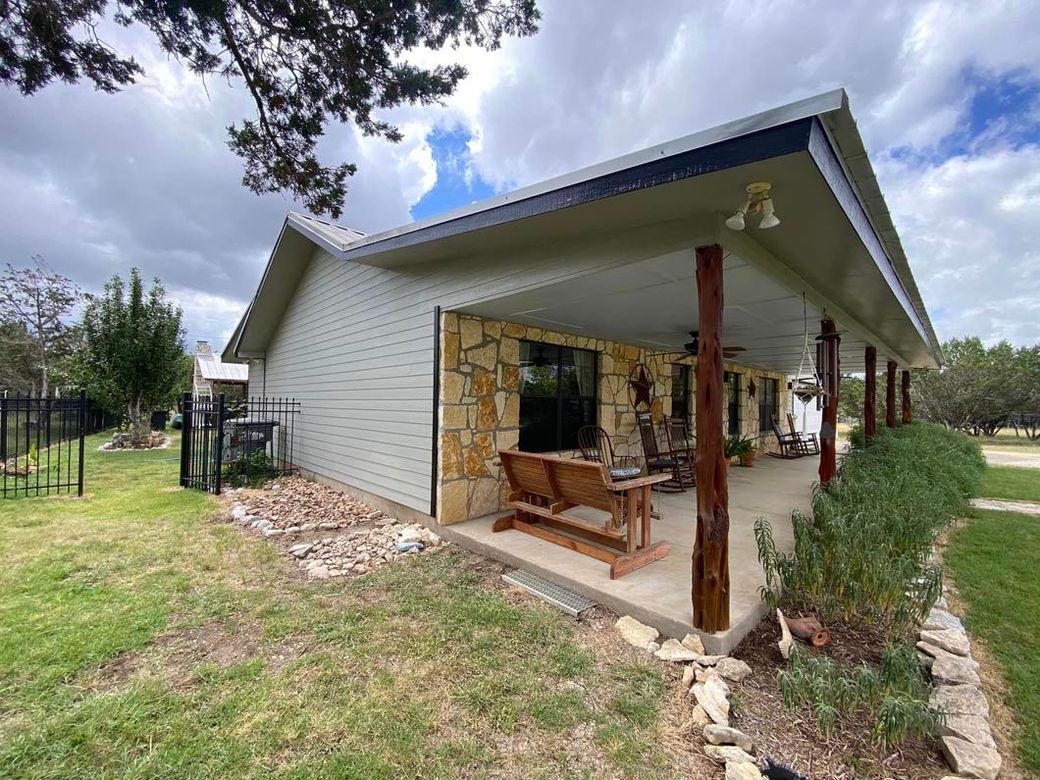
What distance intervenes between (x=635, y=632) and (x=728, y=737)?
88cm

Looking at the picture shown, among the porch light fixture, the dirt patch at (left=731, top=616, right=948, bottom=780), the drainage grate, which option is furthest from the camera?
the drainage grate

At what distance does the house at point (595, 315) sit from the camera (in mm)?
2334

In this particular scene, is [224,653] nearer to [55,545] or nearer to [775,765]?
[775,765]

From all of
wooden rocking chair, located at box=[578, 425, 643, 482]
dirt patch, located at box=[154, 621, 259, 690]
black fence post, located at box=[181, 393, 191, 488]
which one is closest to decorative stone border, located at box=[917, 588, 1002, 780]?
wooden rocking chair, located at box=[578, 425, 643, 482]

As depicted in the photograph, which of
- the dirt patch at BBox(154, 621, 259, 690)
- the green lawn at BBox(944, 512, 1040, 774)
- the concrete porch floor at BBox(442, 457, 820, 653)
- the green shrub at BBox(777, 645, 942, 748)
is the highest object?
the green shrub at BBox(777, 645, 942, 748)

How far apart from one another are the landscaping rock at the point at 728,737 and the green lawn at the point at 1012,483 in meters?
9.11

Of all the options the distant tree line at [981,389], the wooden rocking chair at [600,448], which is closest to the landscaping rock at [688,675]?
the wooden rocking chair at [600,448]

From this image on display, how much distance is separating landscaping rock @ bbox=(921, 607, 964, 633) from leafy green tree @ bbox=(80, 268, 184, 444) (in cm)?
1596

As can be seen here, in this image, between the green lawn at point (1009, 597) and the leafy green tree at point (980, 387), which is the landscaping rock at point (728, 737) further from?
the leafy green tree at point (980, 387)

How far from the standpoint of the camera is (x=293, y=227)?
6703mm

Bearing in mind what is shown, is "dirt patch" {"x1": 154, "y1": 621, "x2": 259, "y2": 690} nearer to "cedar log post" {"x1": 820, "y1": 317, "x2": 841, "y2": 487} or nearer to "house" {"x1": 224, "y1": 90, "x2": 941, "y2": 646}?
"house" {"x1": 224, "y1": 90, "x2": 941, "y2": 646}

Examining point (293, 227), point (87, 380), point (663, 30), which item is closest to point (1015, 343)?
point (663, 30)

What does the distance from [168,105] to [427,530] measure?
240 inches

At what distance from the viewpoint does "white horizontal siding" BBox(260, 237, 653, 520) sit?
429cm
